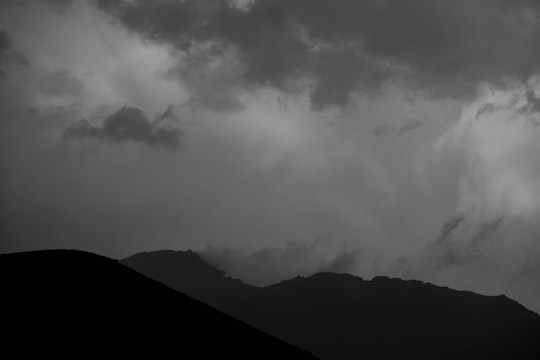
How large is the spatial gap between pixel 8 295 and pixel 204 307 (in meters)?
31.2

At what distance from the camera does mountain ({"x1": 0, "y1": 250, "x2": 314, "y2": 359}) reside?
46250mm

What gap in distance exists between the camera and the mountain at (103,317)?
152ft

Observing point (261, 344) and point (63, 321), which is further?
point (261, 344)

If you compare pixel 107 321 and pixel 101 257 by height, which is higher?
pixel 101 257

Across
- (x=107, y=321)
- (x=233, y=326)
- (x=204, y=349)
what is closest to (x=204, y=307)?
(x=233, y=326)

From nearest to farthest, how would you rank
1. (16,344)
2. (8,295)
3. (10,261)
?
(16,344)
(8,295)
(10,261)

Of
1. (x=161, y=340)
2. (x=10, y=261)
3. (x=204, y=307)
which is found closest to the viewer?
(x=161, y=340)

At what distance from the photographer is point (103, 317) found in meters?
55.9

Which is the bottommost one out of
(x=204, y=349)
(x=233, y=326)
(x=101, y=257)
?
(x=204, y=349)

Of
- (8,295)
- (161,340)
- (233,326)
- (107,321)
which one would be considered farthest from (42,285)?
(233,326)

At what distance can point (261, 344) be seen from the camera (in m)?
71.6

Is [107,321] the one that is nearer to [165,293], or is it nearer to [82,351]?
[82,351]

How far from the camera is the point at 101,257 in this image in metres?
79.7

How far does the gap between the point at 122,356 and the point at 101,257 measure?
34928mm
